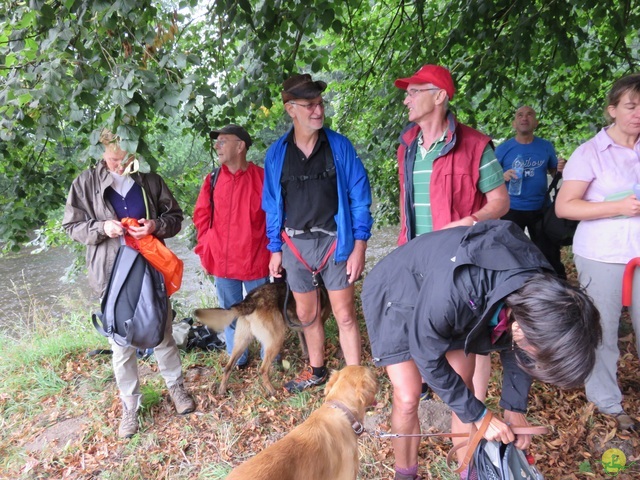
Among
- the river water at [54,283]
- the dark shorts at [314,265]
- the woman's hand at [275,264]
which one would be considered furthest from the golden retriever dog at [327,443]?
the river water at [54,283]

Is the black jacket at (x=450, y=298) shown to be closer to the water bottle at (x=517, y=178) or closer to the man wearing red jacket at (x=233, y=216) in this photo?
the man wearing red jacket at (x=233, y=216)

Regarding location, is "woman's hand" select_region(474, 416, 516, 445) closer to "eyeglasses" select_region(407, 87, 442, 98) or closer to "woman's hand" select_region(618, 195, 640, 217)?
"woman's hand" select_region(618, 195, 640, 217)

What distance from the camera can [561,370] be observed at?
138 cm

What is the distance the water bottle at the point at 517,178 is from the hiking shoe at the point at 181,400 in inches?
143

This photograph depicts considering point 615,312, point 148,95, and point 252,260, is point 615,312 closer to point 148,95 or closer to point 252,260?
point 252,260

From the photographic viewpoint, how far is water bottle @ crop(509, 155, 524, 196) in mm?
4477

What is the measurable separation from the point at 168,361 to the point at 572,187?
2956mm

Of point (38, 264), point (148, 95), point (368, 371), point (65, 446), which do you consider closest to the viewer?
point (148, 95)

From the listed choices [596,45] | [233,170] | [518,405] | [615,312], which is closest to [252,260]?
[233,170]

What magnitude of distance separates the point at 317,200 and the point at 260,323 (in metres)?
1.18

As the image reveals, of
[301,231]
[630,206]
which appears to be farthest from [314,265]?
[630,206]

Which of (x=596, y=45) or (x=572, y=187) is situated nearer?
(x=572, y=187)

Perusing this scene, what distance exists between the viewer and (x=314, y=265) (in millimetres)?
3131

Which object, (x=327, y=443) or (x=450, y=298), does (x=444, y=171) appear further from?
(x=327, y=443)
